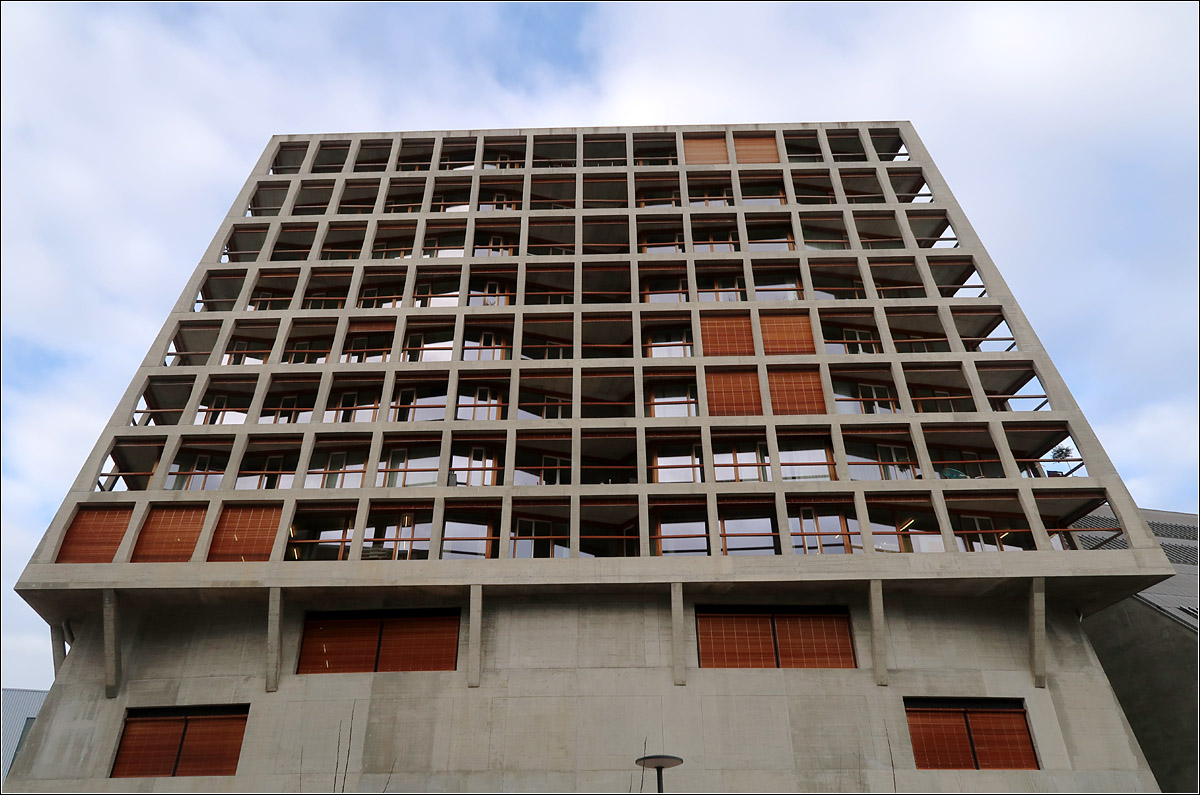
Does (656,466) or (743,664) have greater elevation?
(656,466)

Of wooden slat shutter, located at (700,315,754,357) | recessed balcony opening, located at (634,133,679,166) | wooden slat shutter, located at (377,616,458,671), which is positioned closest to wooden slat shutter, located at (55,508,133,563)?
wooden slat shutter, located at (377,616,458,671)

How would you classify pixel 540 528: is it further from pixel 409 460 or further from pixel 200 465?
pixel 200 465

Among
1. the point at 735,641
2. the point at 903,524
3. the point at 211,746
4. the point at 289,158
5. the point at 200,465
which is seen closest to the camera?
the point at 211,746

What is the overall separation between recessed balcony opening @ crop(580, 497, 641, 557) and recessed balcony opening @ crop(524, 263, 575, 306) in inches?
420

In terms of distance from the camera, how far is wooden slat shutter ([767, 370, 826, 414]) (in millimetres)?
31859

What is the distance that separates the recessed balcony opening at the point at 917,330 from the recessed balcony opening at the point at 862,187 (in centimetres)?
782

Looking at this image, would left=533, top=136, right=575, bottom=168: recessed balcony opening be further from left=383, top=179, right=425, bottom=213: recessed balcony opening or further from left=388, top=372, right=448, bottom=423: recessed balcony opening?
left=388, top=372, right=448, bottom=423: recessed balcony opening

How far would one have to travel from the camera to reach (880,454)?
32.0 metres

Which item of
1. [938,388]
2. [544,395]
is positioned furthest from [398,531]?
[938,388]

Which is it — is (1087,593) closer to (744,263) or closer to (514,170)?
(744,263)

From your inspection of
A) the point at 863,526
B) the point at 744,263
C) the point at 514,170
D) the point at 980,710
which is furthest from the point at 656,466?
the point at 514,170

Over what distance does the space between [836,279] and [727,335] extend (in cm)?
730

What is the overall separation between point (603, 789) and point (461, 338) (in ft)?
59.1

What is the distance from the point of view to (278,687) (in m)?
27.0
